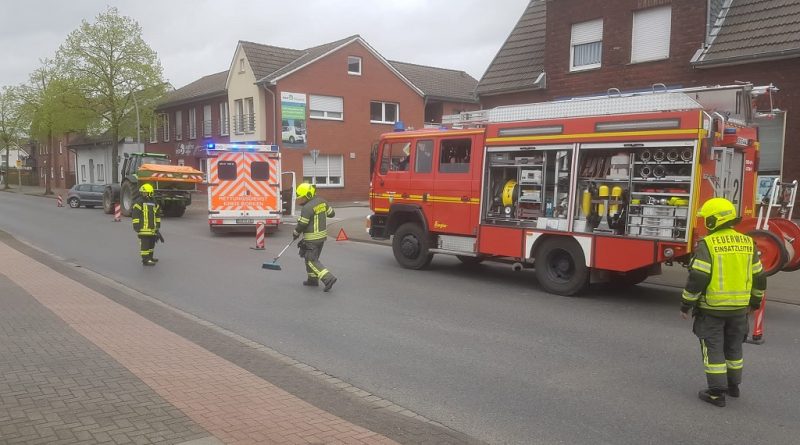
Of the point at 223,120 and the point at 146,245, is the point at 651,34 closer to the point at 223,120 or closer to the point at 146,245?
the point at 146,245

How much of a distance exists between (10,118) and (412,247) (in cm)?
5099

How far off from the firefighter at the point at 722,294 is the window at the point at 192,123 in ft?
118

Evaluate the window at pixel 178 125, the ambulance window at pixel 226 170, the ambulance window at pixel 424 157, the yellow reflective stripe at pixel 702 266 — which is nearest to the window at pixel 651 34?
the ambulance window at pixel 424 157

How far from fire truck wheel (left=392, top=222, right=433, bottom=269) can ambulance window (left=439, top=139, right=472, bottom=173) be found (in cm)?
124

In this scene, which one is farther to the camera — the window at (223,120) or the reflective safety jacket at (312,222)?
the window at (223,120)

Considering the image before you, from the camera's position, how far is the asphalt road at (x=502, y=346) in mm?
4375

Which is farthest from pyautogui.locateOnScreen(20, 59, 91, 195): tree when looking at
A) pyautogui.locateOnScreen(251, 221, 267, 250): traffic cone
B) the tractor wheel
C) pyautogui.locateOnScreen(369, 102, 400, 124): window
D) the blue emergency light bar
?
the tractor wheel

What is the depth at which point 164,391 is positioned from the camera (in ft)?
14.7

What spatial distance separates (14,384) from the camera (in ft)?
14.8

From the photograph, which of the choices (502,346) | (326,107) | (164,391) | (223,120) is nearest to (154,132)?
(223,120)

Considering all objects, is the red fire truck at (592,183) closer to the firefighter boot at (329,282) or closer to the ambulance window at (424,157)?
the ambulance window at (424,157)

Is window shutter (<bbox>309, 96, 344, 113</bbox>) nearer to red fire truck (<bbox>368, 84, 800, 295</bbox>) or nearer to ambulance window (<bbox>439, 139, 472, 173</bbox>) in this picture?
red fire truck (<bbox>368, 84, 800, 295</bbox>)

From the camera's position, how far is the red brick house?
12.7 meters

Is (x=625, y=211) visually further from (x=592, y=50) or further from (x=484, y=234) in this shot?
(x=592, y=50)
